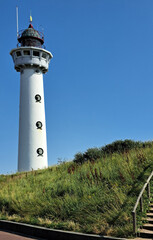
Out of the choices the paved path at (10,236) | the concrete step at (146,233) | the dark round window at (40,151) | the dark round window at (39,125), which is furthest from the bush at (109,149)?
the concrete step at (146,233)

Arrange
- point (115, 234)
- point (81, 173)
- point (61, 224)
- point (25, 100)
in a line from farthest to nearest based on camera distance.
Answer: point (25, 100), point (81, 173), point (61, 224), point (115, 234)

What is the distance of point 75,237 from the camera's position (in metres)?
8.00

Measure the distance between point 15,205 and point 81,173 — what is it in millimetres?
3822

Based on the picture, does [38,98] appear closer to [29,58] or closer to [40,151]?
[29,58]

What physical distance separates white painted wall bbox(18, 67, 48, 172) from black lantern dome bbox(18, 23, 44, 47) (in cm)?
368

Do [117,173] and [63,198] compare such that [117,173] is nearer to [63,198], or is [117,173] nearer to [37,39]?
[63,198]

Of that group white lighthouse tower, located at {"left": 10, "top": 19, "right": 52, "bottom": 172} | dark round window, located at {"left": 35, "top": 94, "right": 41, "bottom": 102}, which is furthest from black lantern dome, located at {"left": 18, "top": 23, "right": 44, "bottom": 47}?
dark round window, located at {"left": 35, "top": 94, "right": 41, "bottom": 102}

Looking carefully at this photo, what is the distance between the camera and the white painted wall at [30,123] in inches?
1117

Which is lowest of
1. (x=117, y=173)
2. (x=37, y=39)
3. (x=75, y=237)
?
(x=75, y=237)

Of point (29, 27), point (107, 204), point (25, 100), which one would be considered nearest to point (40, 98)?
point (25, 100)

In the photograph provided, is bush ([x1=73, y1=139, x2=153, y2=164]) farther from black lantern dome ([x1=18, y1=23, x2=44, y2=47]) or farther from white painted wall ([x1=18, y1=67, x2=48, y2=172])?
black lantern dome ([x1=18, y1=23, x2=44, y2=47])

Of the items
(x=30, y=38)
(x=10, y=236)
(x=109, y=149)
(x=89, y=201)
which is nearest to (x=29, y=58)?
(x=30, y=38)

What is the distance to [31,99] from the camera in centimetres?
2997

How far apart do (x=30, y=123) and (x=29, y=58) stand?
8152mm
